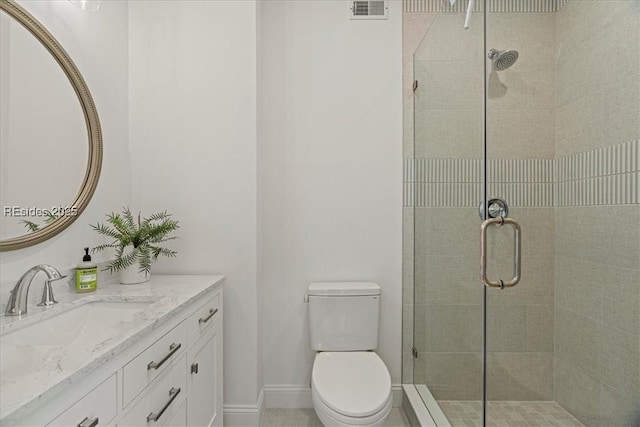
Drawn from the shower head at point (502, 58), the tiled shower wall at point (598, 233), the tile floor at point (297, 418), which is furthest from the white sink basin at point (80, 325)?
the tiled shower wall at point (598, 233)

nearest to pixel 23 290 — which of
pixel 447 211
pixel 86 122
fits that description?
pixel 86 122

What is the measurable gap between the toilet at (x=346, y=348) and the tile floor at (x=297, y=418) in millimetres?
414

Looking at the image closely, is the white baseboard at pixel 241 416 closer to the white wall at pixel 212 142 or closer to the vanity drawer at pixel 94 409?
the white wall at pixel 212 142

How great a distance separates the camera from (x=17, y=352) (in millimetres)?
986

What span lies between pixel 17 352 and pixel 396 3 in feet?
7.76

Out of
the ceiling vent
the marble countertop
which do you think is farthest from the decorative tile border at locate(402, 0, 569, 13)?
the marble countertop

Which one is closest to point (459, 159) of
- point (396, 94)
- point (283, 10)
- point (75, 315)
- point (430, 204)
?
point (430, 204)

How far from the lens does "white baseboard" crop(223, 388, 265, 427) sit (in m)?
1.95

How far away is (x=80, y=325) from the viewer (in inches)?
50.4

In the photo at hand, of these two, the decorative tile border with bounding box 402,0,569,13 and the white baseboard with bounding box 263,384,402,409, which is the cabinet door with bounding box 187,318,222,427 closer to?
the white baseboard with bounding box 263,384,402,409

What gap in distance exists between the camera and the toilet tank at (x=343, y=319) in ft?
6.65

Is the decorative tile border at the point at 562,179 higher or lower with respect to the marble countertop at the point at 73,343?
higher

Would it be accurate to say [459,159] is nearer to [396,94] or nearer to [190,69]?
[396,94]

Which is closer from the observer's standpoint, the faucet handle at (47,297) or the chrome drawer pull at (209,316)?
the faucet handle at (47,297)
